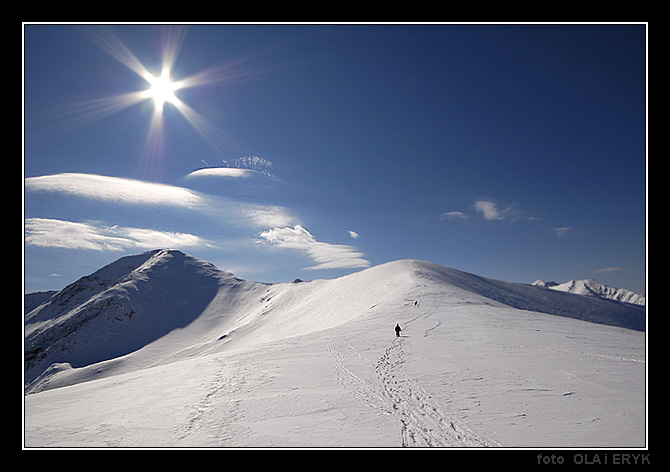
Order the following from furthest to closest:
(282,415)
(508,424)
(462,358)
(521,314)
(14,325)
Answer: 1. (521,314)
2. (462,358)
3. (282,415)
4. (508,424)
5. (14,325)

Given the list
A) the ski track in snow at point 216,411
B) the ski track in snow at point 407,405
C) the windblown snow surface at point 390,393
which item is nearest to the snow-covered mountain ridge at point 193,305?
the windblown snow surface at point 390,393

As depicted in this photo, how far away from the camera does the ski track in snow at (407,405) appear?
296 inches

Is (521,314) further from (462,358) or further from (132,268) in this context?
(132,268)

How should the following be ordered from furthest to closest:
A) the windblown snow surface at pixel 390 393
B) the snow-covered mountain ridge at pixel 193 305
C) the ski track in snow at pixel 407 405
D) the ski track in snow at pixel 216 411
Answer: the snow-covered mountain ridge at pixel 193 305 < the ski track in snow at pixel 216 411 < the windblown snow surface at pixel 390 393 < the ski track in snow at pixel 407 405

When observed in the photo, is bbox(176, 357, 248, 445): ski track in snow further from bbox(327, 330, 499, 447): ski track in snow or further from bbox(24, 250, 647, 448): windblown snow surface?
bbox(327, 330, 499, 447): ski track in snow

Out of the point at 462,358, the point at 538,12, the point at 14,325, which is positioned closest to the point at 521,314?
the point at 462,358

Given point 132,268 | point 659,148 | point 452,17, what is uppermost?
point 452,17

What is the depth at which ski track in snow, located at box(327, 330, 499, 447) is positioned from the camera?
296 inches

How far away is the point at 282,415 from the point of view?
9.04 meters

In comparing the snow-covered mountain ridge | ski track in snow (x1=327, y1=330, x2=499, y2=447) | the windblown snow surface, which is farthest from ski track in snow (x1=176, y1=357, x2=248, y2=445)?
the snow-covered mountain ridge

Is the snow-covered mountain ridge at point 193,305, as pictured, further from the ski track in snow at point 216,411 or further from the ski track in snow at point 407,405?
the ski track in snow at point 216,411

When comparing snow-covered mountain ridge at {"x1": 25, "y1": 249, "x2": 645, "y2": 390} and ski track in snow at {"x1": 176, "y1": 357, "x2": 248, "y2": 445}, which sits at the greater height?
ski track in snow at {"x1": 176, "y1": 357, "x2": 248, "y2": 445}

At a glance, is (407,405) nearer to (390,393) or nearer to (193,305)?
(390,393)

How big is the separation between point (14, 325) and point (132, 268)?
209 m
